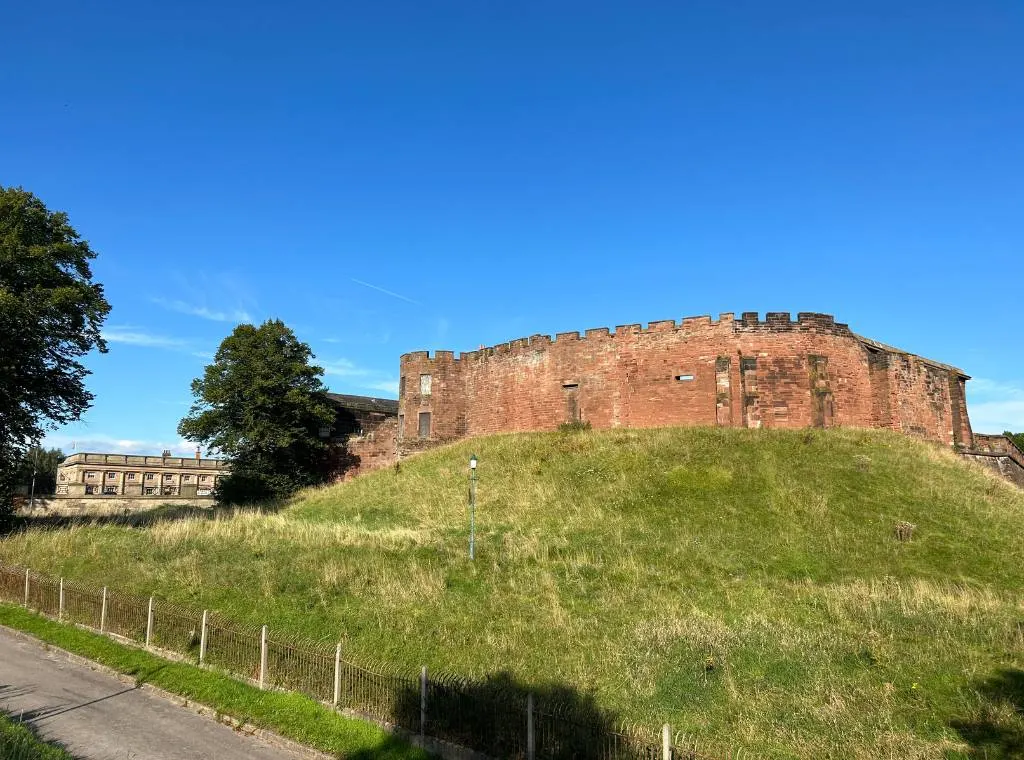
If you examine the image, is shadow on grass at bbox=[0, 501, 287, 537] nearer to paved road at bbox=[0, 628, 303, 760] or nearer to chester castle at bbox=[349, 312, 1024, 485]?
chester castle at bbox=[349, 312, 1024, 485]

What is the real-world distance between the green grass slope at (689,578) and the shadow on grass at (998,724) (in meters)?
0.03

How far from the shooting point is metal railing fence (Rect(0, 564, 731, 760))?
942 cm

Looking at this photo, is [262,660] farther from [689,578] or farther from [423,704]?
[689,578]

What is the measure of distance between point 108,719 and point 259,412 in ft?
103

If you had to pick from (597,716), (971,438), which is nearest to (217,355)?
(597,716)

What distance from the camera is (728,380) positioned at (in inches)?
1276

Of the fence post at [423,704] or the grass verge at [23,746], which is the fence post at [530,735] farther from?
the grass verge at [23,746]

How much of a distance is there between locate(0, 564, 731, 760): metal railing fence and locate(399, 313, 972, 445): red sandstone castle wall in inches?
930

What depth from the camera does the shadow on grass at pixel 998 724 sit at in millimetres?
9352

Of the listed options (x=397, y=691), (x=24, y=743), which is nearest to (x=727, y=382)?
(x=397, y=691)

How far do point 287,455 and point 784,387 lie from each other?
30.0 metres

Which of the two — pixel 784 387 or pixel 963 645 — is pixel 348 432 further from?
pixel 963 645

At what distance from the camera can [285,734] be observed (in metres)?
11.1

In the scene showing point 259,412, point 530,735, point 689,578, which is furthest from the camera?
point 259,412
